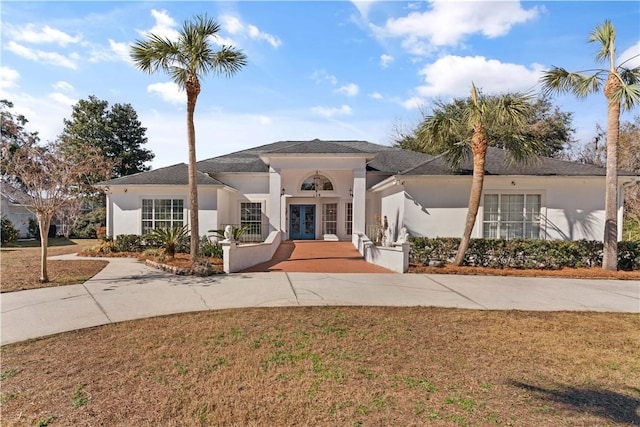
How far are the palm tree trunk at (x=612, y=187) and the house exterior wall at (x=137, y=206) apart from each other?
58.1ft

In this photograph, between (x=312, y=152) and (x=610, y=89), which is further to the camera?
(x=312, y=152)

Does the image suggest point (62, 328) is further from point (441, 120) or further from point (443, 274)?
point (441, 120)

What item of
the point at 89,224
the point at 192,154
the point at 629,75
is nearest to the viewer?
the point at 192,154

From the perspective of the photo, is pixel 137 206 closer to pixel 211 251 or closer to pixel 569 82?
pixel 211 251

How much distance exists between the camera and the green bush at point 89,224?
28.6 m

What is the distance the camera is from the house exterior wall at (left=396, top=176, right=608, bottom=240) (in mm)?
15328

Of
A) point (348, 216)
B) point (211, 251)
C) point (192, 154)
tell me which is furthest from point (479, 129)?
point (211, 251)

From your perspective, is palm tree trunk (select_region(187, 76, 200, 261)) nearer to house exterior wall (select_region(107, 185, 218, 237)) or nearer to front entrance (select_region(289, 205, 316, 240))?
house exterior wall (select_region(107, 185, 218, 237))

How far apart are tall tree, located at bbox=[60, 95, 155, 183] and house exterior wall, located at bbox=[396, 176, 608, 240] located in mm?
28492

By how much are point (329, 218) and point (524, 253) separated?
11.9 metres

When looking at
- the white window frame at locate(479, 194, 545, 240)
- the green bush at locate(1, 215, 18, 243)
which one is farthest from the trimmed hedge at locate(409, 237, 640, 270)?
the green bush at locate(1, 215, 18, 243)

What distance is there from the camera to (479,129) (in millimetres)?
12422

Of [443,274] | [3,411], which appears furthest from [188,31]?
[443,274]

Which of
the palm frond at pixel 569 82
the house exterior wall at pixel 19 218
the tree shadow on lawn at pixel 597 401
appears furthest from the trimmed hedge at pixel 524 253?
the house exterior wall at pixel 19 218
